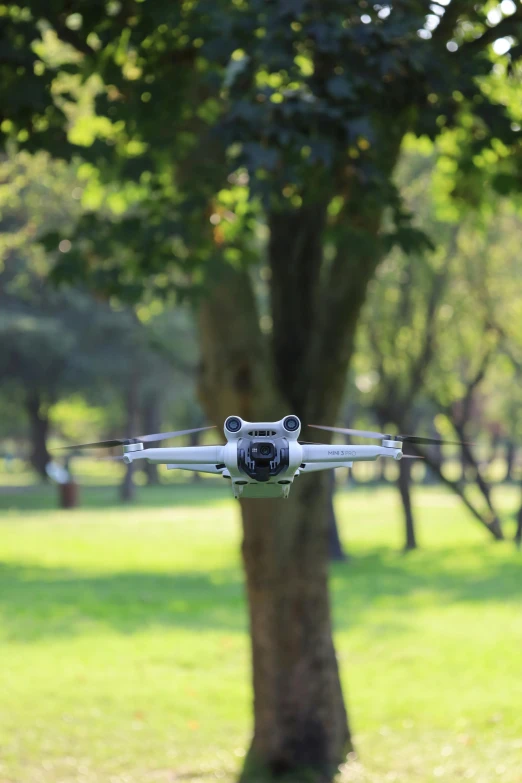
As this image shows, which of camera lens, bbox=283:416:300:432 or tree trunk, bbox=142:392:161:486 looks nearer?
camera lens, bbox=283:416:300:432

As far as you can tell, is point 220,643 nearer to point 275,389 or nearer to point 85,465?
point 275,389

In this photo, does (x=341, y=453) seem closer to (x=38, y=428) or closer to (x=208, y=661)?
(x=208, y=661)

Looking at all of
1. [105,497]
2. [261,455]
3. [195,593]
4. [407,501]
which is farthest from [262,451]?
[105,497]

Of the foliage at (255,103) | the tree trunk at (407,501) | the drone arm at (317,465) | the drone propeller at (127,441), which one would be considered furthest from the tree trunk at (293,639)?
the tree trunk at (407,501)

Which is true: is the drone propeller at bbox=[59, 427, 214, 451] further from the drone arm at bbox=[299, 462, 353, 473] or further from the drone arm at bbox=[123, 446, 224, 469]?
the drone arm at bbox=[299, 462, 353, 473]

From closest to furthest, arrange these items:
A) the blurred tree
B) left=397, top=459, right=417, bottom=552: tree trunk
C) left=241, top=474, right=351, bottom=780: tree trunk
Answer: the blurred tree → left=241, top=474, right=351, bottom=780: tree trunk → left=397, top=459, right=417, bottom=552: tree trunk

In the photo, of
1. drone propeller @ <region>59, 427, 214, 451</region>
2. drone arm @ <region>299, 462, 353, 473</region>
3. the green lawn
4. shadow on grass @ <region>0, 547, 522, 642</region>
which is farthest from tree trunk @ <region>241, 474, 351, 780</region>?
shadow on grass @ <region>0, 547, 522, 642</region>

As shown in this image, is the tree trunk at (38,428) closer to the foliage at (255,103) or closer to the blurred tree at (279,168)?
the blurred tree at (279,168)
